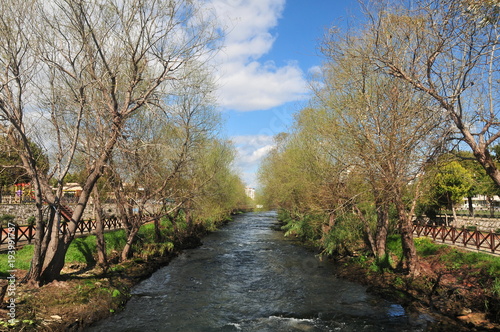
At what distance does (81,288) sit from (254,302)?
225 inches

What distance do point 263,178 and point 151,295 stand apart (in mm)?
33173

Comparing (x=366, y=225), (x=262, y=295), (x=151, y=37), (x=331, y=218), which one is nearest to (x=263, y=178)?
(x=331, y=218)

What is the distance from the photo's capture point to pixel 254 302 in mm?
11742

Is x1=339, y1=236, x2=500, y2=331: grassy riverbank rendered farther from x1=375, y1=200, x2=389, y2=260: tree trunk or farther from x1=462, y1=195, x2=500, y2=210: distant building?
x1=462, y1=195, x2=500, y2=210: distant building

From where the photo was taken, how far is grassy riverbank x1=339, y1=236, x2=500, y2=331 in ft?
31.2

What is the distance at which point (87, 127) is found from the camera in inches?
488

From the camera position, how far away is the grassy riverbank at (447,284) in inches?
375

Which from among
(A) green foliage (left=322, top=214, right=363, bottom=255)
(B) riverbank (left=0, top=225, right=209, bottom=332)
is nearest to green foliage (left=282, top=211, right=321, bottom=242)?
(A) green foliage (left=322, top=214, right=363, bottom=255)

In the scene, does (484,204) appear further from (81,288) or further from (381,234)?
(81,288)

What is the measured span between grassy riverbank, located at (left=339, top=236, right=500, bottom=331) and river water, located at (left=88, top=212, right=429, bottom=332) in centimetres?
71

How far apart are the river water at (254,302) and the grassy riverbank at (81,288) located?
514 millimetres

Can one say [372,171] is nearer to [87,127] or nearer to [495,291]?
[495,291]

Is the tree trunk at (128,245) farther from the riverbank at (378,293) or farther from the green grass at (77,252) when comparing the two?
the green grass at (77,252)

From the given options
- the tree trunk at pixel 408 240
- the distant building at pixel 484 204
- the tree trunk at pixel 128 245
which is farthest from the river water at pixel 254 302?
the distant building at pixel 484 204
